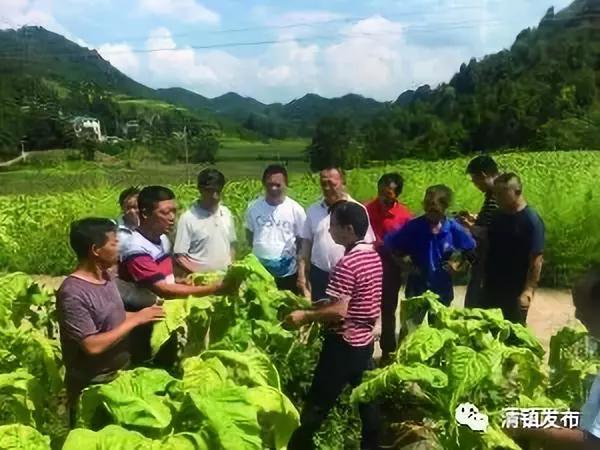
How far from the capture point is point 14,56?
440 centimetres

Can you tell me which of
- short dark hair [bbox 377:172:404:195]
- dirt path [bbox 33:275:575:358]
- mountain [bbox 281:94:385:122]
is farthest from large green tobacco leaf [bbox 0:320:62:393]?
dirt path [bbox 33:275:575:358]

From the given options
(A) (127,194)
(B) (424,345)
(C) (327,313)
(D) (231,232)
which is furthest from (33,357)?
(B) (424,345)

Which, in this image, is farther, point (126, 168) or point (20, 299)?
point (126, 168)

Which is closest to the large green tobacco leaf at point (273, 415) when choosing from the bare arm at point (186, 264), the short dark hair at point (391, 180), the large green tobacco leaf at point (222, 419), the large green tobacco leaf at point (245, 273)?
the large green tobacco leaf at point (222, 419)

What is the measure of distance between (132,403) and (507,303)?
2.64m

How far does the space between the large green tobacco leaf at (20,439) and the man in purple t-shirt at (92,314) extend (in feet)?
1.87

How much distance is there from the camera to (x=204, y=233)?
445 centimetres

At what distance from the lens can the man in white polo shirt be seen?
4.62 m

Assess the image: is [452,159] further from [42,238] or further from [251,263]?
[42,238]

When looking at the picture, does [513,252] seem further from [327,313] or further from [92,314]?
[92,314]

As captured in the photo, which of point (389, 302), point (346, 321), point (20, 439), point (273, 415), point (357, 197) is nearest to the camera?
point (20, 439)

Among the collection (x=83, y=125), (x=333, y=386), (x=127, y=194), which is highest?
(x=83, y=125)

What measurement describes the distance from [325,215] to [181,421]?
91.5 inches

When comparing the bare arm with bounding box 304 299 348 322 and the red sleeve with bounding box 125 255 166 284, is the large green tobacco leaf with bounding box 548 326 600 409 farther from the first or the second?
the red sleeve with bounding box 125 255 166 284
